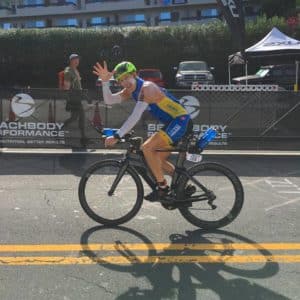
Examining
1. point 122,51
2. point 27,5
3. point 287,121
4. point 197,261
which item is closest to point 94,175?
point 197,261

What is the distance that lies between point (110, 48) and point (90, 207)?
106 feet

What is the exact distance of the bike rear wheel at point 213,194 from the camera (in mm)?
5727

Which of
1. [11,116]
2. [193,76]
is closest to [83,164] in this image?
[11,116]


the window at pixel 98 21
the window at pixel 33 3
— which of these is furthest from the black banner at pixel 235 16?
the window at pixel 33 3

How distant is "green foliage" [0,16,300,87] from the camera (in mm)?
37000

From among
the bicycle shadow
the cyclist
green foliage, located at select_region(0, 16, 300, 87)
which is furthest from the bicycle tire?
green foliage, located at select_region(0, 16, 300, 87)

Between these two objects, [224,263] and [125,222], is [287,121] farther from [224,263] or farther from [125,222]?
[224,263]

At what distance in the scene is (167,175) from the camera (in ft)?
19.3

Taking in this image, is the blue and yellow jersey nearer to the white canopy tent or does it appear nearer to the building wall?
the white canopy tent

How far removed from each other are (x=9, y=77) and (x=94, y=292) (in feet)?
115

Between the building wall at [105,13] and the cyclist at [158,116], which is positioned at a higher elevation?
the building wall at [105,13]

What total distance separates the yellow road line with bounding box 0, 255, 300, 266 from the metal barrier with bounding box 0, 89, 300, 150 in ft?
19.2

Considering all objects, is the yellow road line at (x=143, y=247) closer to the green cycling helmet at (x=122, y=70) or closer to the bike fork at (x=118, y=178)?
the bike fork at (x=118, y=178)

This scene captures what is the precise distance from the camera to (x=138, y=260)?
4.85 metres
